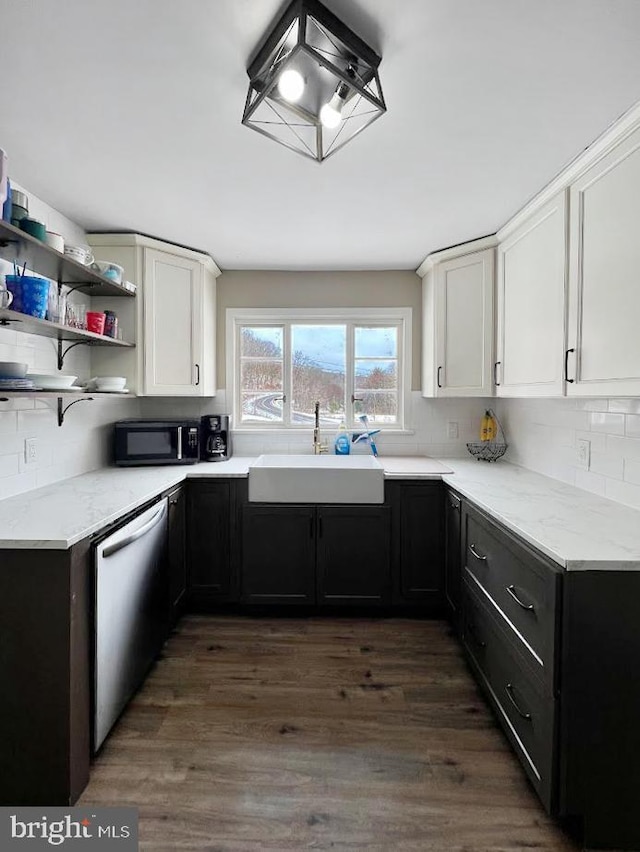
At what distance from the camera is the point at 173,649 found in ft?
6.93

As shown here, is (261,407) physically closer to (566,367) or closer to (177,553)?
(177,553)

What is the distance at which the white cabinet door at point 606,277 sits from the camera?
1362mm

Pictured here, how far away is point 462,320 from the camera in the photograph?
8.47ft

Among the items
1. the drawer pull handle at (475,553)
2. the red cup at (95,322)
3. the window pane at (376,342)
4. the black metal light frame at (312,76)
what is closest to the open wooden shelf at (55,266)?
the red cup at (95,322)

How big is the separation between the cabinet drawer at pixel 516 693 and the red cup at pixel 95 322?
2202mm

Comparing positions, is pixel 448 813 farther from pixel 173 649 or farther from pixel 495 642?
pixel 173 649

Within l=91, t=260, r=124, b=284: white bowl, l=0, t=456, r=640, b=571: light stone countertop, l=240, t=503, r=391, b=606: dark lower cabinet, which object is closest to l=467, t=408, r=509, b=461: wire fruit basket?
l=0, t=456, r=640, b=571: light stone countertop

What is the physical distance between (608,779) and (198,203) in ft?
8.81

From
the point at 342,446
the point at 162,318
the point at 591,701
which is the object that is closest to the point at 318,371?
the point at 342,446

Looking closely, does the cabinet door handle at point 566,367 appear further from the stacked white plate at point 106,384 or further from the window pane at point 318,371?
the stacked white plate at point 106,384

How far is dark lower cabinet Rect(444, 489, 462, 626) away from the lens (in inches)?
81.8

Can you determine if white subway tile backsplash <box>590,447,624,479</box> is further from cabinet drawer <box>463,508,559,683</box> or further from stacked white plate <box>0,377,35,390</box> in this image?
stacked white plate <box>0,377,35,390</box>

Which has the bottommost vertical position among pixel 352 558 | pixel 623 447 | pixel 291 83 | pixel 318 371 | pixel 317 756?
pixel 317 756

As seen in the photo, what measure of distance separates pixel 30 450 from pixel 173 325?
110 centimetres
